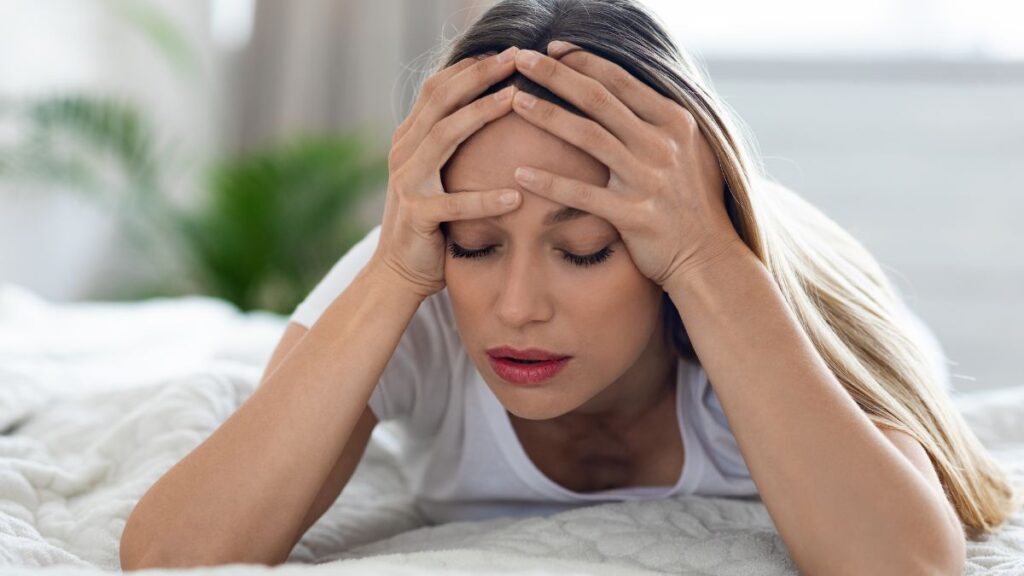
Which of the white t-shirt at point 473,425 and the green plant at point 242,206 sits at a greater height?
the white t-shirt at point 473,425

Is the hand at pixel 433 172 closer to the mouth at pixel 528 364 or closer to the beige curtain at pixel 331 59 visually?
the mouth at pixel 528 364

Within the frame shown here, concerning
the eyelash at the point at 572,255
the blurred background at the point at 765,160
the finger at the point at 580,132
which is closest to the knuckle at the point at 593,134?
the finger at the point at 580,132

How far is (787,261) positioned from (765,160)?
257cm

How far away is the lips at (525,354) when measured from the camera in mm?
A: 1213

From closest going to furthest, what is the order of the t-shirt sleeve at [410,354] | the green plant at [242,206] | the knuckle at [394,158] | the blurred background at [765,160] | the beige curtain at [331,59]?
1. the knuckle at [394,158]
2. the t-shirt sleeve at [410,354]
3. the green plant at [242,206]
4. the blurred background at [765,160]
5. the beige curtain at [331,59]

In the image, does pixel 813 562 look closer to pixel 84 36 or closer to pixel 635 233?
pixel 635 233

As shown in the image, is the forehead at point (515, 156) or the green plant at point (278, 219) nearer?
the forehead at point (515, 156)

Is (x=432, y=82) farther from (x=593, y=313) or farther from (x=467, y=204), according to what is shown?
(x=593, y=313)

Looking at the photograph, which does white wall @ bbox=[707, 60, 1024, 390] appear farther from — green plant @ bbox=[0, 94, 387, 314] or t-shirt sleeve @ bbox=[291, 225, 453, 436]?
t-shirt sleeve @ bbox=[291, 225, 453, 436]

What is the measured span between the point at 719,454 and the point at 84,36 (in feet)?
10.6

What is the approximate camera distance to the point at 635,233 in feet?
3.97

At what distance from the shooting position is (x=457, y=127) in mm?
1220

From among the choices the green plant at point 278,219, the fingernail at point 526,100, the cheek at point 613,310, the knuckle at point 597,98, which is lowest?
the green plant at point 278,219

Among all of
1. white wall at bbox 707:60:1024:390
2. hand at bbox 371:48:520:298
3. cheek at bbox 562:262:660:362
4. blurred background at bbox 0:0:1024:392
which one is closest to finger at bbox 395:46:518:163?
hand at bbox 371:48:520:298
